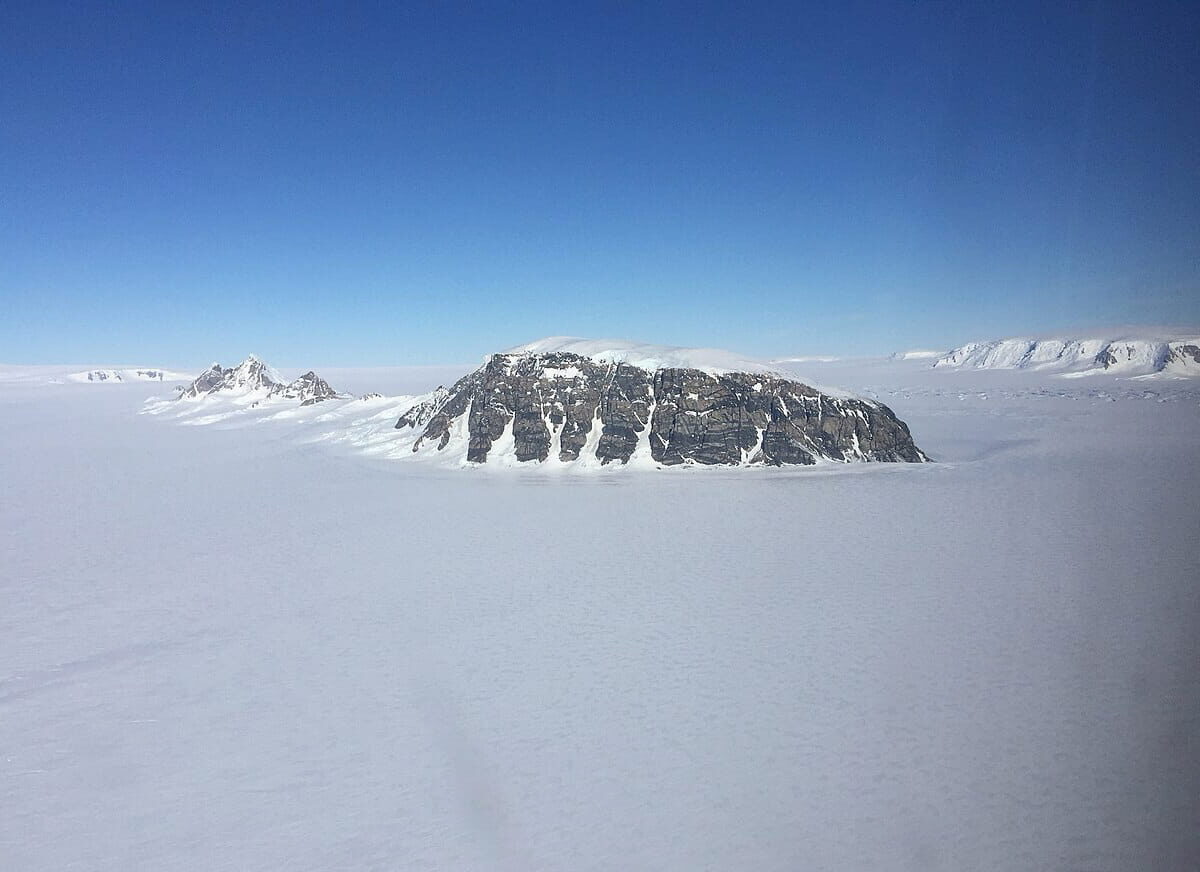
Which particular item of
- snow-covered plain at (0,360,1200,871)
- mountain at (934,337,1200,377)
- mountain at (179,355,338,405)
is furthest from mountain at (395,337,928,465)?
mountain at (179,355,338,405)

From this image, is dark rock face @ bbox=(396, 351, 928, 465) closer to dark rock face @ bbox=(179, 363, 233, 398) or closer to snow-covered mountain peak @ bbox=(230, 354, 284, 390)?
snow-covered mountain peak @ bbox=(230, 354, 284, 390)

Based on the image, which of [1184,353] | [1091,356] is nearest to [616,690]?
[1184,353]

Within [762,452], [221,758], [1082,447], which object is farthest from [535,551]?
[1082,447]

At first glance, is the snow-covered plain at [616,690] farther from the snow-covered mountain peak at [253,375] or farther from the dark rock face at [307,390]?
the snow-covered mountain peak at [253,375]

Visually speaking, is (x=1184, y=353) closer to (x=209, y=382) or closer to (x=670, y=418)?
(x=670, y=418)

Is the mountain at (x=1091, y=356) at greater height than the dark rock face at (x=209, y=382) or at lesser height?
greater

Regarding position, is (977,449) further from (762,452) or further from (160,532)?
(160,532)

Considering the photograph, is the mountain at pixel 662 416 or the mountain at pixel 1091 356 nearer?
the mountain at pixel 662 416

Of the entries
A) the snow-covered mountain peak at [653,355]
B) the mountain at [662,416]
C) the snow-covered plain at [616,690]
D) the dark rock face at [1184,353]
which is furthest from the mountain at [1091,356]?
the snow-covered plain at [616,690]
